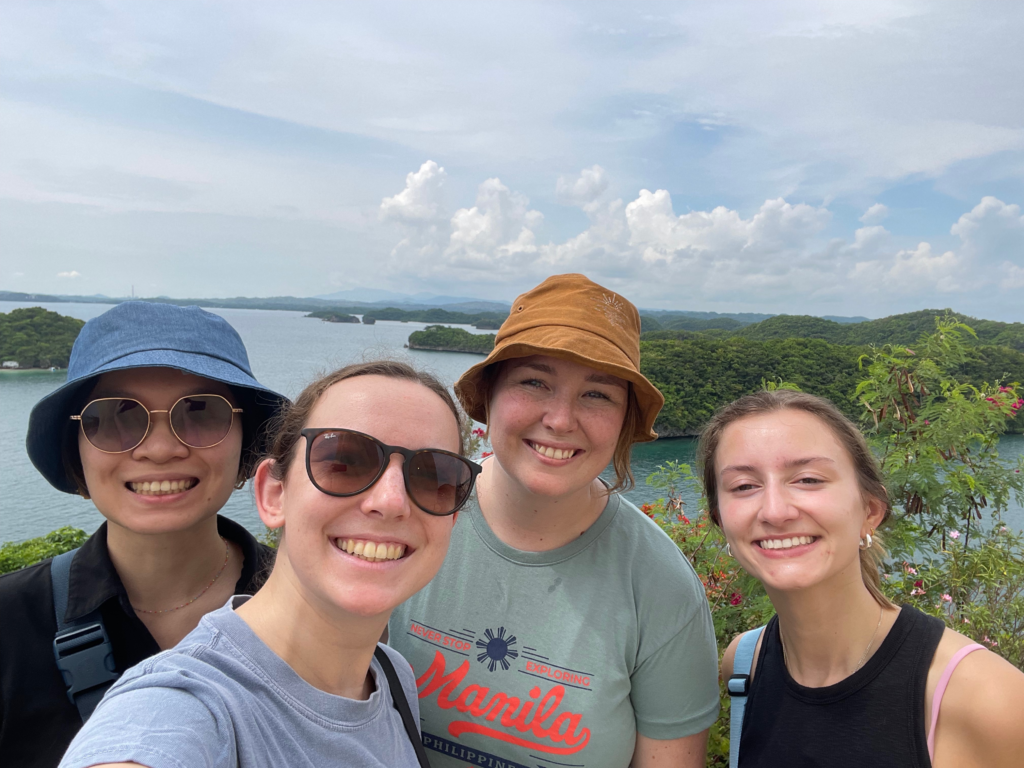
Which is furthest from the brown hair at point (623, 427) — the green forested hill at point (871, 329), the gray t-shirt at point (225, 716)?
the green forested hill at point (871, 329)

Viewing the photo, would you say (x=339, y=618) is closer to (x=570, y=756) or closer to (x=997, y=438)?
(x=570, y=756)

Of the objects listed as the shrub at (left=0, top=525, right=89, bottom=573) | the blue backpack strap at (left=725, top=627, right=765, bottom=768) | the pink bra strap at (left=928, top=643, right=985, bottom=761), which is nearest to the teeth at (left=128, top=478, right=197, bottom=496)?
the blue backpack strap at (left=725, top=627, right=765, bottom=768)

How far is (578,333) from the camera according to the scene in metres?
1.93

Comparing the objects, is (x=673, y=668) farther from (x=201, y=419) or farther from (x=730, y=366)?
(x=730, y=366)

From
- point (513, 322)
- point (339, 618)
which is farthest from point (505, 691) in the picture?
point (513, 322)

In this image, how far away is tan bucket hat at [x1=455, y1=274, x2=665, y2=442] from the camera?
1.90 meters

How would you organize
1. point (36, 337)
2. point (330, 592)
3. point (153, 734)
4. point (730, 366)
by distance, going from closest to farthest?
point (153, 734)
point (330, 592)
point (730, 366)
point (36, 337)

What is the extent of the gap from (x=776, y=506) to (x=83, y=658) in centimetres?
214

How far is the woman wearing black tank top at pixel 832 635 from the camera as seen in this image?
1636 millimetres

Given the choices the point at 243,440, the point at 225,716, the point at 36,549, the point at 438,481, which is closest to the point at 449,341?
the point at 36,549

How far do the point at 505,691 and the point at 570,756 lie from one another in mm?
278

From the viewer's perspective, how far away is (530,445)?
2016 mm

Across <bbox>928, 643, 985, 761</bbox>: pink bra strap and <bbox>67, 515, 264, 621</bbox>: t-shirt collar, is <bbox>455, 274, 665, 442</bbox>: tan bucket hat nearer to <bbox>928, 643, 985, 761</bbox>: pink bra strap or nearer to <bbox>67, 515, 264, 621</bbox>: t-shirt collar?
<bbox>928, 643, 985, 761</bbox>: pink bra strap

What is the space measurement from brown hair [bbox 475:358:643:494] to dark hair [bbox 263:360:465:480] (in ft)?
1.90
